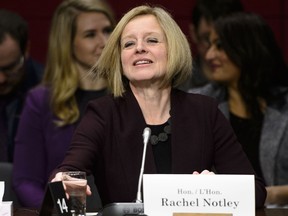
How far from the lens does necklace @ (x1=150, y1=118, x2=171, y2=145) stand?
2.92 meters

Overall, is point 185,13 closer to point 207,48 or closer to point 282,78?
point 207,48

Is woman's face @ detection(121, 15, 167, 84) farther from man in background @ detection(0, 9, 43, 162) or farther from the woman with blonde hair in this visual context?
man in background @ detection(0, 9, 43, 162)

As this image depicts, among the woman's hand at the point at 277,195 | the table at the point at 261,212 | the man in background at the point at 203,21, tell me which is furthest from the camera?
the man in background at the point at 203,21

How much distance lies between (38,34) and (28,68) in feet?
2.50

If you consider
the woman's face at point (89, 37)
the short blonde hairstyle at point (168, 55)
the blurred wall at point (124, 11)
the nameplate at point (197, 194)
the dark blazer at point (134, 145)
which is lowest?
the nameplate at point (197, 194)

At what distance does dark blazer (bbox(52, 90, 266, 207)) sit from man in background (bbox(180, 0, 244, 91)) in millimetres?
1474

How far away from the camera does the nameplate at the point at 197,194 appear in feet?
7.70

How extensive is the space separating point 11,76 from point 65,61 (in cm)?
52

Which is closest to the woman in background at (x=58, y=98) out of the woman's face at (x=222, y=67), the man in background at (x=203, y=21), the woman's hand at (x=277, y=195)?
the woman's face at (x=222, y=67)

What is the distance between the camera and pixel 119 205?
2443mm

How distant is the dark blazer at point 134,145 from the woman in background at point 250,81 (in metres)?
0.91

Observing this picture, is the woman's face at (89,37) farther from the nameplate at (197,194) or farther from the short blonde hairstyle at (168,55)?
the nameplate at (197,194)

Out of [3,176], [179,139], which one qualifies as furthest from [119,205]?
[3,176]

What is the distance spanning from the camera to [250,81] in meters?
4.00
